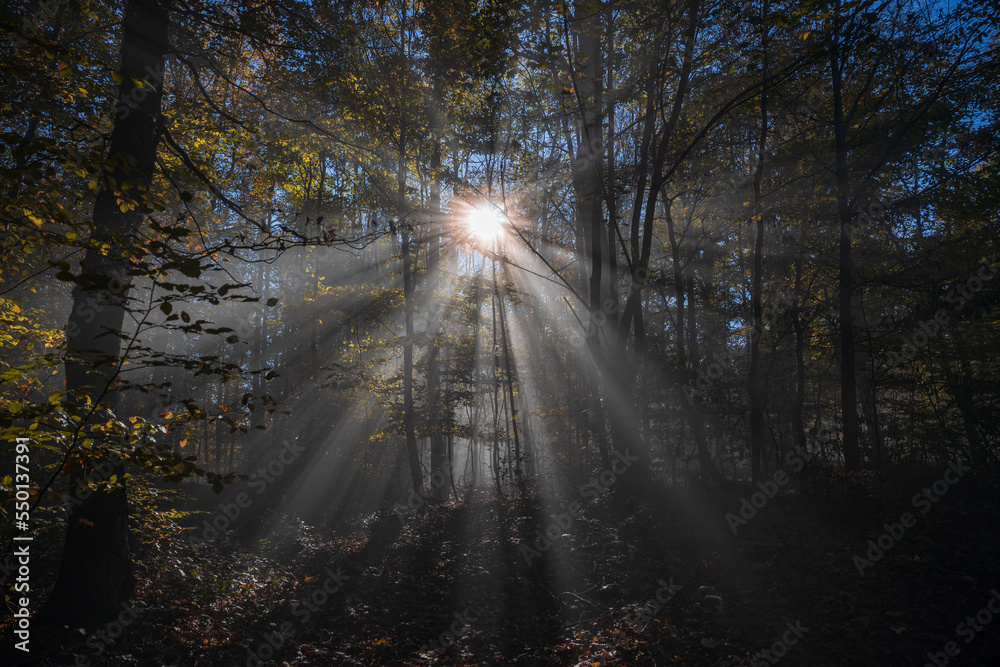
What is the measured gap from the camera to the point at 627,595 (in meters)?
6.74

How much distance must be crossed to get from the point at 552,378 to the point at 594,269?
13.7 meters

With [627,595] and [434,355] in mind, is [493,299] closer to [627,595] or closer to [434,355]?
[434,355]

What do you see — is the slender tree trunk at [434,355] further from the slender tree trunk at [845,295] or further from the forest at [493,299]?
the slender tree trunk at [845,295]

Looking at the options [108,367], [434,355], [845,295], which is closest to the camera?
[108,367]

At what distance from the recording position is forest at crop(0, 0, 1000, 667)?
14.8ft

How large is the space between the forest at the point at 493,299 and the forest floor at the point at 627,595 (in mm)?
52

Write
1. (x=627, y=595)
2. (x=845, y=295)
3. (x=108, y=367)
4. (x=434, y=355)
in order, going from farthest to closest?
(x=434, y=355) → (x=845, y=295) → (x=627, y=595) → (x=108, y=367)

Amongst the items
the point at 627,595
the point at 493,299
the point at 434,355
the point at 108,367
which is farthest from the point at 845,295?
the point at 108,367

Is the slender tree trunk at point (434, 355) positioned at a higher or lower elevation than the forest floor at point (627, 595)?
higher

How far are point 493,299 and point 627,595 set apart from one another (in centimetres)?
1087

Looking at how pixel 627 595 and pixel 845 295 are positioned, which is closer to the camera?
pixel 627 595

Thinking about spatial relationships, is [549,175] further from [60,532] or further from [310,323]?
[60,532]

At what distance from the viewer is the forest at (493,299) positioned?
4.50 meters

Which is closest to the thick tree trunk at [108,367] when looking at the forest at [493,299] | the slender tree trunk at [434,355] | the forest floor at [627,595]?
the forest at [493,299]
